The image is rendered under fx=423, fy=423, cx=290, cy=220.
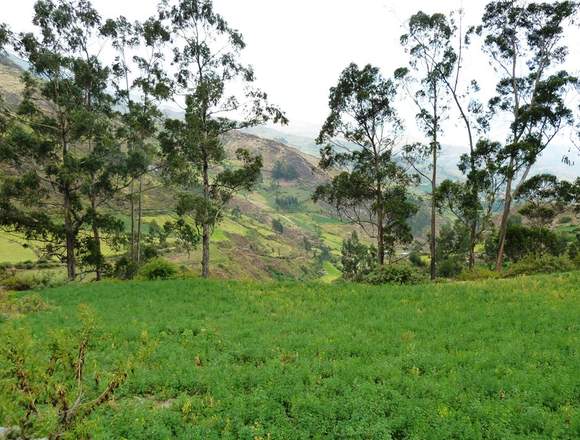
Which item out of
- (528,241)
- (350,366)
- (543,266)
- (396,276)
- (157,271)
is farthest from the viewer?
(528,241)

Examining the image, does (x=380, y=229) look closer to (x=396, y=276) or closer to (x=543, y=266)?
(x=396, y=276)

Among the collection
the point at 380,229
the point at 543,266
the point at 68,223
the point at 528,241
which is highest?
the point at 380,229

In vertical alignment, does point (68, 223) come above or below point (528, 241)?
above

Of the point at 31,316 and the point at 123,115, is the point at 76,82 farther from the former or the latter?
the point at 31,316

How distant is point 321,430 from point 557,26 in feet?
144

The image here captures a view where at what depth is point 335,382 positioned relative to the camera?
34.9ft

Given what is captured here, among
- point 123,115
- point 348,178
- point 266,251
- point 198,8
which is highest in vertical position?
point 198,8

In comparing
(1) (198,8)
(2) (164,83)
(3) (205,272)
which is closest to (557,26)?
(1) (198,8)

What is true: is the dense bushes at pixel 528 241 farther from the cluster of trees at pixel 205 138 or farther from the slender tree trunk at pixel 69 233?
the slender tree trunk at pixel 69 233

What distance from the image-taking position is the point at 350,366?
38.7 ft

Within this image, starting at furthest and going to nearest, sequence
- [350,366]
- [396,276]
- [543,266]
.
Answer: [543,266], [396,276], [350,366]

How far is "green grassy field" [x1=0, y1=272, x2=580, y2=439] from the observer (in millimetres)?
8664

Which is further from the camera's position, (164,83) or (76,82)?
(76,82)

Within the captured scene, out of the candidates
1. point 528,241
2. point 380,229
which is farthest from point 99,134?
point 528,241
